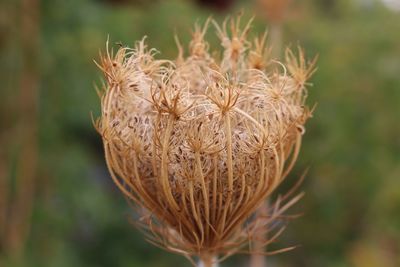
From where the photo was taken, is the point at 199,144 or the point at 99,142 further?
the point at 99,142

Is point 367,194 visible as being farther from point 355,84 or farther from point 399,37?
point 399,37

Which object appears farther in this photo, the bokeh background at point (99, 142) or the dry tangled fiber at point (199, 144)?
the bokeh background at point (99, 142)

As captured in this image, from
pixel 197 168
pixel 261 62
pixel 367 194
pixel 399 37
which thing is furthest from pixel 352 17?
pixel 197 168

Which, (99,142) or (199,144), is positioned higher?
(199,144)

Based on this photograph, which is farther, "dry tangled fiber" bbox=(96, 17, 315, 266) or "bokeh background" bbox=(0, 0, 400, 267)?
"bokeh background" bbox=(0, 0, 400, 267)
